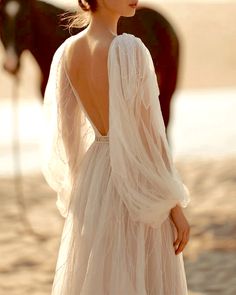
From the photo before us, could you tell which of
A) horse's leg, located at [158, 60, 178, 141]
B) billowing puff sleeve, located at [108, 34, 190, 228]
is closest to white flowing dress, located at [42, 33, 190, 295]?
billowing puff sleeve, located at [108, 34, 190, 228]

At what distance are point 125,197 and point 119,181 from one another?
0.05 metres

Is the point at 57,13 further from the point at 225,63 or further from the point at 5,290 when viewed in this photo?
the point at 225,63

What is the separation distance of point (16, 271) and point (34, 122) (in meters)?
7.81

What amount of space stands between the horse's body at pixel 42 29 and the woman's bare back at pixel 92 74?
3.93 meters

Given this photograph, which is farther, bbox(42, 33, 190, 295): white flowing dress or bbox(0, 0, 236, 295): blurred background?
bbox(0, 0, 236, 295): blurred background

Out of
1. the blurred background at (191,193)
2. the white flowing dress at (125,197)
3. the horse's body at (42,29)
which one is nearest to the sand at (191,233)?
the blurred background at (191,193)

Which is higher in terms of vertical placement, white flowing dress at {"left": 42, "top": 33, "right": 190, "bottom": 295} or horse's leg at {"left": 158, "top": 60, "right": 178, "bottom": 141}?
white flowing dress at {"left": 42, "top": 33, "right": 190, "bottom": 295}

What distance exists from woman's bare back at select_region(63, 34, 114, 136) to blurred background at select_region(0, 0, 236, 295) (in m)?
2.23

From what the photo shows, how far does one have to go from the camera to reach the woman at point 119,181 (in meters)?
2.35

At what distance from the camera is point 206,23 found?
114 feet

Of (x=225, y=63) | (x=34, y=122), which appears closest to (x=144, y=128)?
(x=34, y=122)

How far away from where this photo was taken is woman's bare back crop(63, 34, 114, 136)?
7.76 ft

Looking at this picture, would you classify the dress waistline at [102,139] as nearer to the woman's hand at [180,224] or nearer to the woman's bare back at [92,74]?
the woman's bare back at [92,74]

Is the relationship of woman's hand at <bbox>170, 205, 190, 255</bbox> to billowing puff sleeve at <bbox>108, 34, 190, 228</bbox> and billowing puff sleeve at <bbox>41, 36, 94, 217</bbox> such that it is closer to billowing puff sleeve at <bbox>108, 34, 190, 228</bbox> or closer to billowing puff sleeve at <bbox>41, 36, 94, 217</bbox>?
billowing puff sleeve at <bbox>108, 34, 190, 228</bbox>
